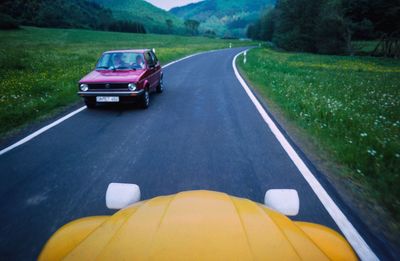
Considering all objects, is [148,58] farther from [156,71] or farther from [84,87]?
[84,87]

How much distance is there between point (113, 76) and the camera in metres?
8.32

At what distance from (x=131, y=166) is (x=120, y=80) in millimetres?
4217

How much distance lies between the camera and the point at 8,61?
17188 millimetres

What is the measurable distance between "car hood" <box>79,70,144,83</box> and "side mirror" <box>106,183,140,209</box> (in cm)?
641

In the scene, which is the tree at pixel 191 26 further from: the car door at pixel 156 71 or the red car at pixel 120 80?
the red car at pixel 120 80

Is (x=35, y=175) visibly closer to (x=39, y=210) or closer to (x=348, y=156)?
(x=39, y=210)

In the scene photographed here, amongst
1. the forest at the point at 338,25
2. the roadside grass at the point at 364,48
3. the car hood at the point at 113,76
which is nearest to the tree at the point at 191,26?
the forest at the point at 338,25

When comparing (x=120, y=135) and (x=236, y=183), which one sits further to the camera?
(x=120, y=135)

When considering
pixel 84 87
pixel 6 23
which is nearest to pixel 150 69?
pixel 84 87

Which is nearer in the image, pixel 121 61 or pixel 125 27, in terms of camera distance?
pixel 121 61

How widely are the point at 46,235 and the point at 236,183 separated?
2.53 m

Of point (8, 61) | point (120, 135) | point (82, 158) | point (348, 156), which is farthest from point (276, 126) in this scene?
point (8, 61)

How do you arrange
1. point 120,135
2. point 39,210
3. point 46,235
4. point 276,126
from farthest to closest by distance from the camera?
point 276,126, point 120,135, point 39,210, point 46,235

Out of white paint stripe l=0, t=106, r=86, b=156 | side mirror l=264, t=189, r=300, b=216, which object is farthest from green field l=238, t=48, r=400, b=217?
white paint stripe l=0, t=106, r=86, b=156
